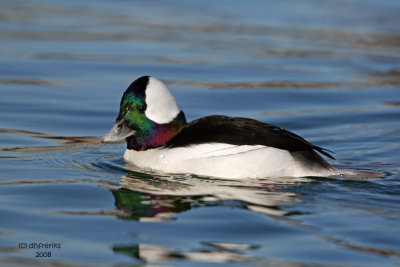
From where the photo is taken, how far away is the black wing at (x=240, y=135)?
818cm

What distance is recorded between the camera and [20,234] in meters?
6.73

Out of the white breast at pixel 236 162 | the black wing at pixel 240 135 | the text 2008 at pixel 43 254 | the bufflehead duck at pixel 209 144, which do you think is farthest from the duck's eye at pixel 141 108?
the text 2008 at pixel 43 254

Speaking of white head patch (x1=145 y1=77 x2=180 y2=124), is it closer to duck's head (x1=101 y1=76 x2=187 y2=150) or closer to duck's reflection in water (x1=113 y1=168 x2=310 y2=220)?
duck's head (x1=101 y1=76 x2=187 y2=150)

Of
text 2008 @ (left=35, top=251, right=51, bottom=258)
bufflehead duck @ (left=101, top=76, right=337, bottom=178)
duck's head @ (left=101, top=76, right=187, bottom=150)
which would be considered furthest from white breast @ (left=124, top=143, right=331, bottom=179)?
text 2008 @ (left=35, top=251, right=51, bottom=258)

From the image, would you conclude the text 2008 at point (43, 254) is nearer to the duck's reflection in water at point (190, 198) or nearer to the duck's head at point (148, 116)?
the duck's reflection in water at point (190, 198)

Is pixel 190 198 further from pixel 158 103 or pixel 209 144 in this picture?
pixel 158 103

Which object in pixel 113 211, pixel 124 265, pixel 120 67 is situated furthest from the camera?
pixel 120 67

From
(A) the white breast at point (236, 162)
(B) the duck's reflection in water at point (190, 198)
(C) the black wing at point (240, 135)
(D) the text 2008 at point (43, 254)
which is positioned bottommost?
(D) the text 2008 at point (43, 254)

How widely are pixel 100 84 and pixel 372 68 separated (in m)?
5.28

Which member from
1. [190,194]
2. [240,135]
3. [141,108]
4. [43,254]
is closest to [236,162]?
[240,135]

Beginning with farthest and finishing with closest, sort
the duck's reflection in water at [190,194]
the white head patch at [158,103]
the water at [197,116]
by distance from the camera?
the white head patch at [158,103]
the duck's reflection in water at [190,194]
the water at [197,116]

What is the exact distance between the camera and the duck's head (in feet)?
28.2

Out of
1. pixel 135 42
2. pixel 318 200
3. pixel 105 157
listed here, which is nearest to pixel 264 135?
pixel 318 200

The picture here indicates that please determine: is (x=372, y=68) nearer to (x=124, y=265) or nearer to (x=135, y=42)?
(x=135, y=42)
